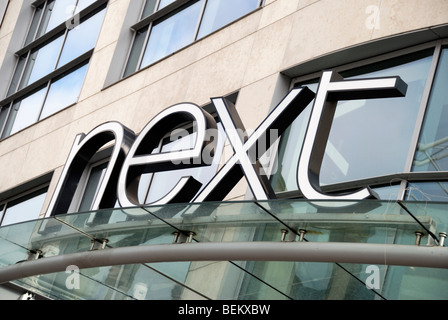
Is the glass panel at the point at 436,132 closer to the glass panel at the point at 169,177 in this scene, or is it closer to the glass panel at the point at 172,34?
the glass panel at the point at 169,177

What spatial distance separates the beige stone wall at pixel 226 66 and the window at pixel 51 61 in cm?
105

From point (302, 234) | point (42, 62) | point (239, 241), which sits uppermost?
point (42, 62)

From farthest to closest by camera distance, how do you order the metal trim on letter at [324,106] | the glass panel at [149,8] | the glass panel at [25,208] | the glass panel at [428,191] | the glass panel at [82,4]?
the glass panel at [82,4] → the glass panel at [149,8] → the glass panel at [25,208] → the glass panel at [428,191] → the metal trim on letter at [324,106]

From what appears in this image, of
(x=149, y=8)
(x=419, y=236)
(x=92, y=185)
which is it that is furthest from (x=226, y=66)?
(x=419, y=236)

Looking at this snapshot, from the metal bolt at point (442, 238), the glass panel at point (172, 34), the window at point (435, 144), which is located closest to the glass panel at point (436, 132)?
the window at point (435, 144)

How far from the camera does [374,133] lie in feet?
37.0

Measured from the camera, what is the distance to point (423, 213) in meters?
7.92

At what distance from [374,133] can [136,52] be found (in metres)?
8.32

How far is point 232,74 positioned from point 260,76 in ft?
2.75

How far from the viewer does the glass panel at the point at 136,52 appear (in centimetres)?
1803

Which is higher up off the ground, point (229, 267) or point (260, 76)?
point (260, 76)

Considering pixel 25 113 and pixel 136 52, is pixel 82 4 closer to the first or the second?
pixel 25 113
